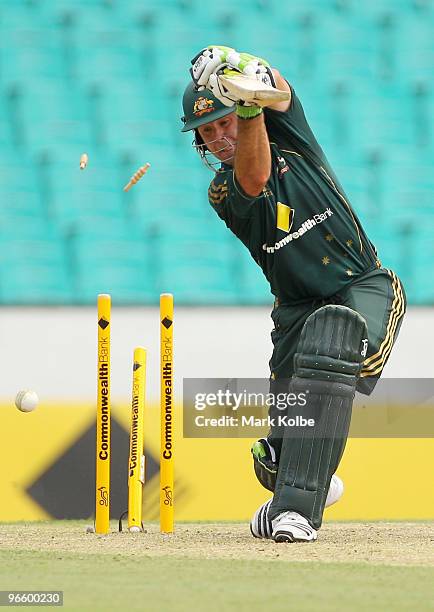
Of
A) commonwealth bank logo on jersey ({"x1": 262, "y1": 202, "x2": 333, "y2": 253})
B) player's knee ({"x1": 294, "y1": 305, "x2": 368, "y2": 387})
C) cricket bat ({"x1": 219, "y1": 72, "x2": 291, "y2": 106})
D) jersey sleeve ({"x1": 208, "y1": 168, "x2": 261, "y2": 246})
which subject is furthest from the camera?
commonwealth bank logo on jersey ({"x1": 262, "y1": 202, "x2": 333, "y2": 253})

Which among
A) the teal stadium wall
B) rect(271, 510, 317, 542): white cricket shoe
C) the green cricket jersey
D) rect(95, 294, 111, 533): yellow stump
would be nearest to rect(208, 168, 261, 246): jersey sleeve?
the green cricket jersey

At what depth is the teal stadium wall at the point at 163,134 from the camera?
7266 mm

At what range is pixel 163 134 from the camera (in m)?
7.98

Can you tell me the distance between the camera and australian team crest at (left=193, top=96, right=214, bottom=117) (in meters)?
4.17

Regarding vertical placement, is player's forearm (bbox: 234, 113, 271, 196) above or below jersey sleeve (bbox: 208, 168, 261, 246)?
above

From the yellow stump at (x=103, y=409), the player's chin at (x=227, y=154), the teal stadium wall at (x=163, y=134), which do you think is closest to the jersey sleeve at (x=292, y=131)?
the player's chin at (x=227, y=154)

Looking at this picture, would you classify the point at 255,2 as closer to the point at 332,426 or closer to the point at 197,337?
the point at 197,337

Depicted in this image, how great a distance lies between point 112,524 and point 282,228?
1.66m

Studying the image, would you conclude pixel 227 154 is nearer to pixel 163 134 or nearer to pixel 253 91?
Answer: pixel 253 91

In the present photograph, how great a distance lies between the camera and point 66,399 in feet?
20.2

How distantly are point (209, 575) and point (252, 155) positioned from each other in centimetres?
134

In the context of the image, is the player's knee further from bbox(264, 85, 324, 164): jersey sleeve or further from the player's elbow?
bbox(264, 85, 324, 164): jersey sleeve

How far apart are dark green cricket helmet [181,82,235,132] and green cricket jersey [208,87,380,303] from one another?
0.66 ft

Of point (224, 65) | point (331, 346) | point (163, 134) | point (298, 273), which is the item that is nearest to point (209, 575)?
point (331, 346)
